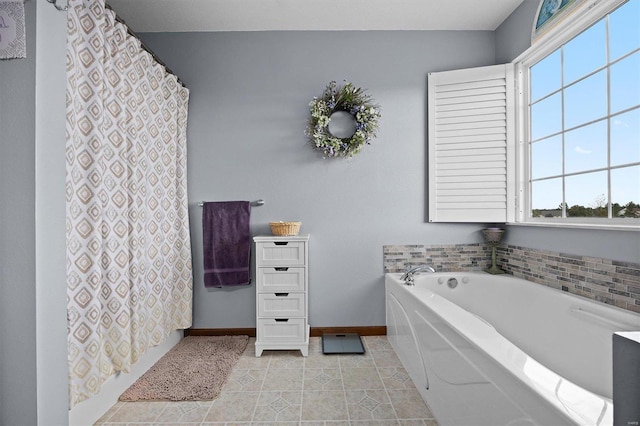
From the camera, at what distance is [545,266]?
222 cm

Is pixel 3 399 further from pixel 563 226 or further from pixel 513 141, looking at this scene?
pixel 513 141

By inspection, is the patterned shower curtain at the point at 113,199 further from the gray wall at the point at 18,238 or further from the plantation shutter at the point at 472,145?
the plantation shutter at the point at 472,145

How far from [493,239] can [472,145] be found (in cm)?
78

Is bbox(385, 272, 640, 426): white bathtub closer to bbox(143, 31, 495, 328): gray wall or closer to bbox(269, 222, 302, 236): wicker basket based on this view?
bbox(143, 31, 495, 328): gray wall

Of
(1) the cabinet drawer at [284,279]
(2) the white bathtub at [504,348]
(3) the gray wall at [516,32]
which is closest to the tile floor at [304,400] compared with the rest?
(2) the white bathtub at [504,348]

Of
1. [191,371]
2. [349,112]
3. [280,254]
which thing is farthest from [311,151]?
[191,371]

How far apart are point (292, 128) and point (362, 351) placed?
72.8 inches

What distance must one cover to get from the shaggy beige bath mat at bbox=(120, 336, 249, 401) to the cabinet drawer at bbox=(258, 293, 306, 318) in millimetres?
376

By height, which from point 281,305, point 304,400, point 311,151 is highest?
point 311,151

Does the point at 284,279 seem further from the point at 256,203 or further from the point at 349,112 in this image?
the point at 349,112

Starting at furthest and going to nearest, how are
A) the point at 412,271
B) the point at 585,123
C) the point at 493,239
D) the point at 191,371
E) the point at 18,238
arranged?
the point at 493,239
the point at 412,271
the point at 191,371
the point at 585,123
the point at 18,238

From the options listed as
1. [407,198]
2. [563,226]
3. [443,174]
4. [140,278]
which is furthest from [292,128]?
[563,226]

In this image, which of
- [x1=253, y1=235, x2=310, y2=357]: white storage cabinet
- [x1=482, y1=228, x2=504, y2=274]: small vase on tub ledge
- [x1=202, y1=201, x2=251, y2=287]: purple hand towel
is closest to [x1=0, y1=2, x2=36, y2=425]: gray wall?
[x1=253, y1=235, x2=310, y2=357]: white storage cabinet

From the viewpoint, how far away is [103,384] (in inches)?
68.6
